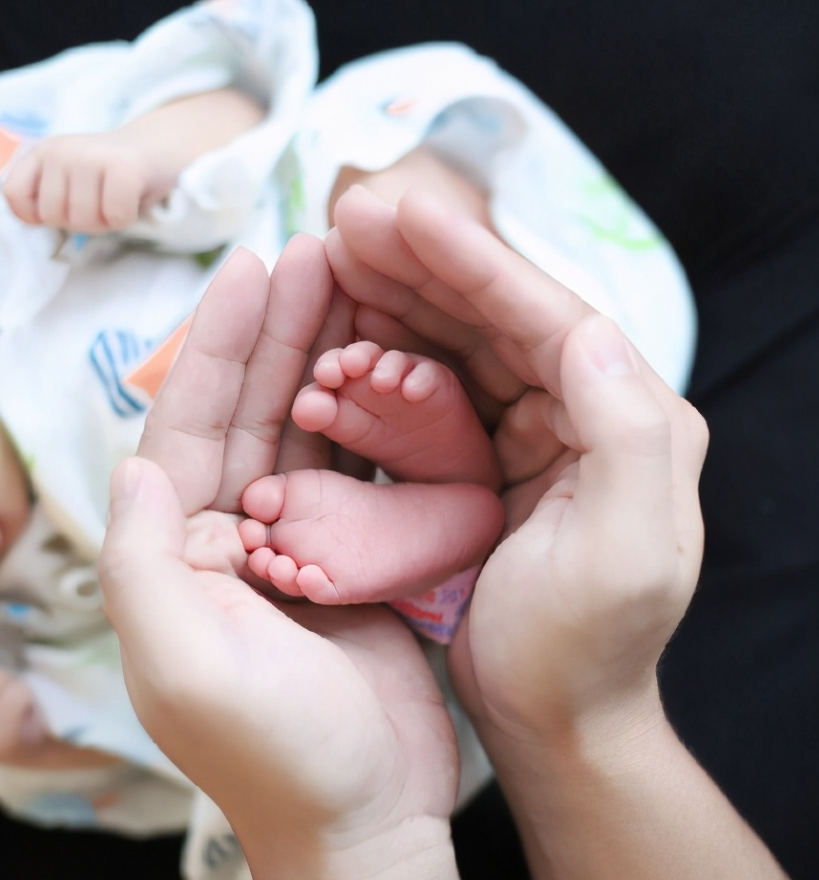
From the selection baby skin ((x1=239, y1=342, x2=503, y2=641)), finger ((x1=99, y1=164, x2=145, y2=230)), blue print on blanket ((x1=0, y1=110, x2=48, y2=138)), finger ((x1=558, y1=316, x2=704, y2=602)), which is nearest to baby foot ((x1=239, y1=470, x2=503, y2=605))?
baby skin ((x1=239, y1=342, x2=503, y2=641))

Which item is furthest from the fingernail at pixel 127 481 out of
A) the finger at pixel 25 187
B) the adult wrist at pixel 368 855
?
the finger at pixel 25 187

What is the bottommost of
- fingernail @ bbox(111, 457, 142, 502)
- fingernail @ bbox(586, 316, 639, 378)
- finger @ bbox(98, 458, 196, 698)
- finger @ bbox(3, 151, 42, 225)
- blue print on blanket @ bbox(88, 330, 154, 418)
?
blue print on blanket @ bbox(88, 330, 154, 418)

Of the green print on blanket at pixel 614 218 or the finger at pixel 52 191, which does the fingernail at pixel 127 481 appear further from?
the green print on blanket at pixel 614 218

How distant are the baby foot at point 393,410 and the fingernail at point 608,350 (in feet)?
0.37

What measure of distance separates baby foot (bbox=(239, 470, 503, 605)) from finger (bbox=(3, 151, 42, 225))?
33 cm

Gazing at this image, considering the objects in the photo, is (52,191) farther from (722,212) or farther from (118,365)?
(722,212)

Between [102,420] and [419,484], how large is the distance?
0.94 feet

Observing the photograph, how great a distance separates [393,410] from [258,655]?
18 centimetres

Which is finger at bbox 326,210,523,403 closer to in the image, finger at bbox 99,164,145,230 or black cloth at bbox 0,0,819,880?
finger at bbox 99,164,145,230

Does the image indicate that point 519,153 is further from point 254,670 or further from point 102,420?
point 254,670

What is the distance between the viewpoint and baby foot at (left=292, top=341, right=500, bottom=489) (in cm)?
49

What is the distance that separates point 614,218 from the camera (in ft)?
2.60

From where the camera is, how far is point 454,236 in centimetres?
46

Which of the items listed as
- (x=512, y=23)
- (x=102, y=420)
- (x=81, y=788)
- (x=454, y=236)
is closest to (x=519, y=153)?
(x=512, y=23)
